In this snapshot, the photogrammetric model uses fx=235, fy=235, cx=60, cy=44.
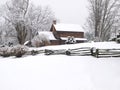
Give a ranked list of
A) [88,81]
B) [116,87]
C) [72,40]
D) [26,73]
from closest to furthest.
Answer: [116,87] → [88,81] → [26,73] → [72,40]

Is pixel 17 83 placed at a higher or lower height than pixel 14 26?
lower

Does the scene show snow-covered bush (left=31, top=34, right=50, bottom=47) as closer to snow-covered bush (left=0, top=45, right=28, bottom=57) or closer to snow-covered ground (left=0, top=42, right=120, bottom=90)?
snow-covered bush (left=0, top=45, right=28, bottom=57)

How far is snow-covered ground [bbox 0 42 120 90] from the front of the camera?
1275 cm

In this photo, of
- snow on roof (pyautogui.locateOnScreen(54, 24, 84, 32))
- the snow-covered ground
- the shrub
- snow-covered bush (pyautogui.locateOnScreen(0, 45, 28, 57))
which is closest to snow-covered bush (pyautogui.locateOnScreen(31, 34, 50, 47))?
snow on roof (pyautogui.locateOnScreen(54, 24, 84, 32))

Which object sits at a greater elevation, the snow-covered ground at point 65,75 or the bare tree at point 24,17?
the bare tree at point 24,17

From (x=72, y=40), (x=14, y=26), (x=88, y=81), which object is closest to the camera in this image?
(x=88, y=81)

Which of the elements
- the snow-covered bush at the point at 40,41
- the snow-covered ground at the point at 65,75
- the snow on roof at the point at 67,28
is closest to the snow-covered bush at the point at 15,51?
the snow-covered ground at the point at 65,75

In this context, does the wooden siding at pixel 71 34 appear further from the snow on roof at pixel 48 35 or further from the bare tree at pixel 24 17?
the bare tree at pixel 24 17

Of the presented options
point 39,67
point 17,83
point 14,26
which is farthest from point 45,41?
point 17,83

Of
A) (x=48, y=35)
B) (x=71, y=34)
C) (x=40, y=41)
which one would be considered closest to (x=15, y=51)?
(x=40, y=41)

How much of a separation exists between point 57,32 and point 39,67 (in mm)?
33493

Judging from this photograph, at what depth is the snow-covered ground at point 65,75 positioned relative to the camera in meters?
12.8

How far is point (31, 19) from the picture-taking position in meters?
52.0

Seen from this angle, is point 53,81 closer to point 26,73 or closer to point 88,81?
point 88,81
